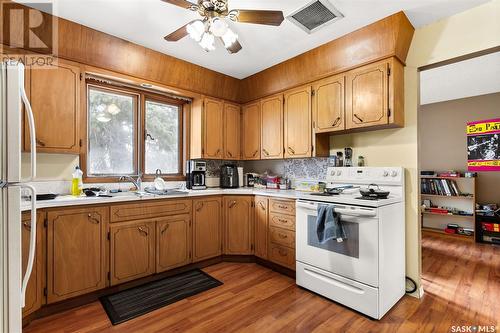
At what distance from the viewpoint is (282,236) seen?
2.75 meters

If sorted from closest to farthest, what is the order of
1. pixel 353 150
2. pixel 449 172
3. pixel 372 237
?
A: pixel 372 237, pixel 353 150, pixel 449 172

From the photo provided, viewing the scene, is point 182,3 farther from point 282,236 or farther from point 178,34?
point 282,236

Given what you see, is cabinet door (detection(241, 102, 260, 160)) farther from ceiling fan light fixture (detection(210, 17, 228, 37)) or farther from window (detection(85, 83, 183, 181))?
ceiling fan light fixture (detection(210, 17, 228, 37))

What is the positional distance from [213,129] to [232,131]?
1.13 ft

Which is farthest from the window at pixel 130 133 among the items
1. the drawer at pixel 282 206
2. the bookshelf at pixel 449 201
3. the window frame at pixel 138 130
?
the bookshelf at pixel 449 201

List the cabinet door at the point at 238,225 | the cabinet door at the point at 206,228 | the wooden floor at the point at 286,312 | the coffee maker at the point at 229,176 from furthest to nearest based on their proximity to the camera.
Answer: the coffee maker at the point at 229,176 → the cabinet door at the point at 238,225 → the cabinet door at the point at 206,228 → the wooden floor at the point at 286,312

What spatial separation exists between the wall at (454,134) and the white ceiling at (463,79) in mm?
118

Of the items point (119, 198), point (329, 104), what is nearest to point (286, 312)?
Answer: point (119, 198)

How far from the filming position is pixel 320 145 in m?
2.91

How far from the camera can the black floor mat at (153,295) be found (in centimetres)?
202

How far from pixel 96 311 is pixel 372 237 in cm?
235

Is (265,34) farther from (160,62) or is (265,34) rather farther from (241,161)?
(241,161)

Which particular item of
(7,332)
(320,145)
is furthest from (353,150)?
(7,332)

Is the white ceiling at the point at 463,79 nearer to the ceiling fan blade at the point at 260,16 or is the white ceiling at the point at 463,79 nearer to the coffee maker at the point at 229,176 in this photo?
the ceiling fan blade at the point at 260,16
